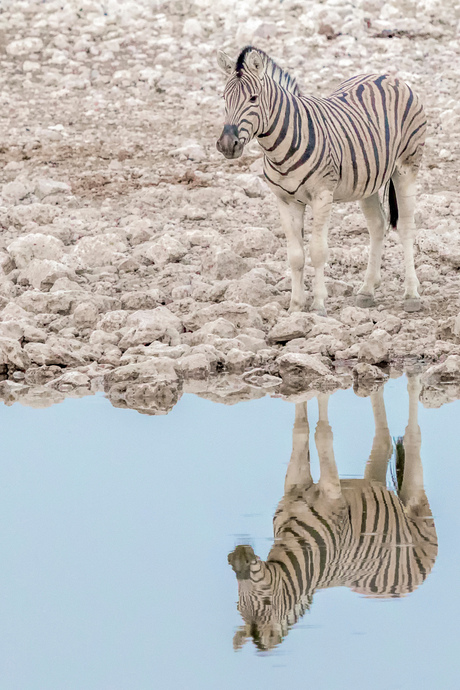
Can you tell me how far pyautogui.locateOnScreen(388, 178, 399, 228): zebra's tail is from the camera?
878 cm

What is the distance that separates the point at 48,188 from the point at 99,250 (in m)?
2.01

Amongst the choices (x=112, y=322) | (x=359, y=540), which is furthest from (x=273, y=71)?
(x=359, y=540)

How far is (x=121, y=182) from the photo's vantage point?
11648 millimetres

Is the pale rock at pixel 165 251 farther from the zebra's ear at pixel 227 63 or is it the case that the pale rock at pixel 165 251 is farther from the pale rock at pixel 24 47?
the pale rock at pixel 24 47

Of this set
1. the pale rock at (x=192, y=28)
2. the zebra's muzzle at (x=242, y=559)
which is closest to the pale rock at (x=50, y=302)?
the zebra's muzzle at (x=242, y=559)

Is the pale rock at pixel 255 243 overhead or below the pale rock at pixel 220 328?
overhead

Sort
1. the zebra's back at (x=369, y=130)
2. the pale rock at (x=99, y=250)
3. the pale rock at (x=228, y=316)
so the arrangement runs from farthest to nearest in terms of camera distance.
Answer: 1. the pale rock at (x=99, y=250)
2. the zebra's back at (x=369, y=130)
3. the pale rock at (x=228, y=316)

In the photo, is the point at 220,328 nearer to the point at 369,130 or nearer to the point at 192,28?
the point at 369,130

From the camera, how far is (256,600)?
12.6ft

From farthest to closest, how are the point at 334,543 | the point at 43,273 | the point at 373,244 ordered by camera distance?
the point at 43,273 < the point at 373,244 < the point at 334,543

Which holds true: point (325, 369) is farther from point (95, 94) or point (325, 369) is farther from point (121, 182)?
point (95, 94)

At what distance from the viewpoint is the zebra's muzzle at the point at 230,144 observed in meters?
7.10

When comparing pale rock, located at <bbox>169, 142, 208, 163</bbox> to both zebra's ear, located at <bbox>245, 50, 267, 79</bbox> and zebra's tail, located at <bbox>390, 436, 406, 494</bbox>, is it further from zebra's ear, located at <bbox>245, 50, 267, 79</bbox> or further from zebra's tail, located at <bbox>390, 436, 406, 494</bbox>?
zebra's tail, located at <bbox>390, 436, 406, 494</bbox>

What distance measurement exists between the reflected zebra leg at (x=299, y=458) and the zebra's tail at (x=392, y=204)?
118 inches
